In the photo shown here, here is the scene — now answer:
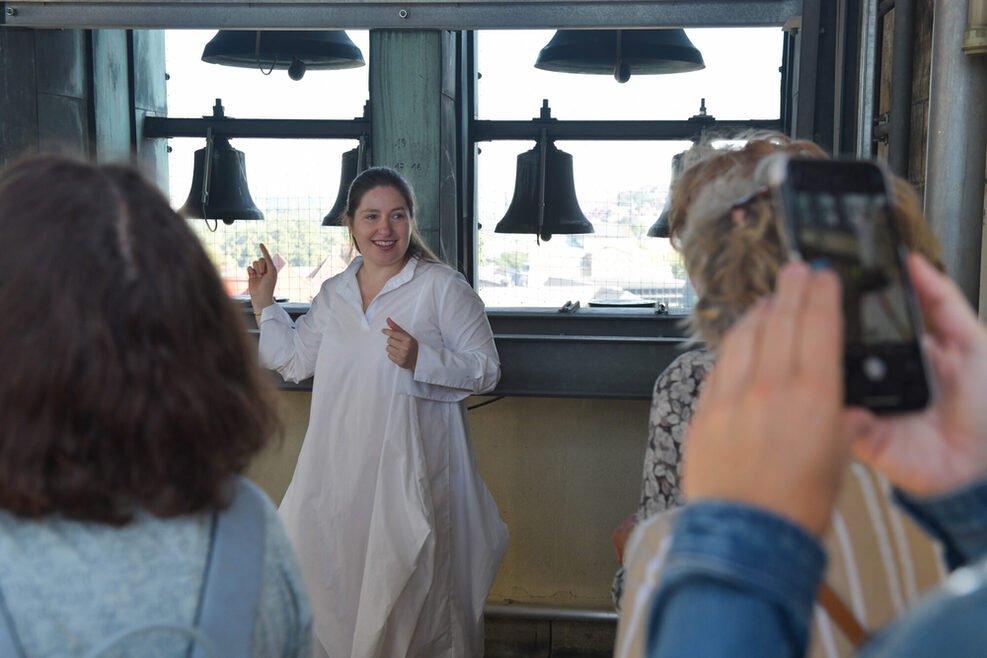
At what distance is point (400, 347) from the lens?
2723 mm

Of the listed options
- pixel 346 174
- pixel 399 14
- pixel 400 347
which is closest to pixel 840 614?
pixel 400 347

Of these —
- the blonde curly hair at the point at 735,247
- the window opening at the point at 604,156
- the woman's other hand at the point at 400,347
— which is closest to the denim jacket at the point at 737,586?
the blonde curly hair at the point at 735,247

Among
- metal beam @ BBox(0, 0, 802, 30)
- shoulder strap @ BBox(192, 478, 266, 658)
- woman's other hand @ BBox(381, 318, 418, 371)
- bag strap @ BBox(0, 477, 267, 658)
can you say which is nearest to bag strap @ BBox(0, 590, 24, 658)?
bag strap @ BBox(0, 477, 267, 658)

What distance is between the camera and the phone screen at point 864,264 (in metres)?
0.56

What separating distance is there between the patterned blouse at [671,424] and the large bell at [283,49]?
270cm

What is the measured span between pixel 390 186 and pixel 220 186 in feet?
4.73

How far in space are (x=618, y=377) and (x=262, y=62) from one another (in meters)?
2.00

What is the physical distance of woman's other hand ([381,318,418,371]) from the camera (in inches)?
107

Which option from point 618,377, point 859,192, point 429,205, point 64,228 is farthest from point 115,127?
point 859,192

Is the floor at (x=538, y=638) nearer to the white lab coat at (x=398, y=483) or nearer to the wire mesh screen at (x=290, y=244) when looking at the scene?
the white lab coat at (x=398, y=483)

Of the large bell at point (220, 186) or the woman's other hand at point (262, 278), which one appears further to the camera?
the large bell at point (220, 186)

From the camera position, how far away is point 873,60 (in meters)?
2.46

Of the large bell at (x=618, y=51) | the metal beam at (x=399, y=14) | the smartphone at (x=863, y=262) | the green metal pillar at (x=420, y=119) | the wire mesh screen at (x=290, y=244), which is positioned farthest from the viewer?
the wire mesh screen at (x=290, y=244)

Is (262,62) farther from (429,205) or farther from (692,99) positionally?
(692,99)
